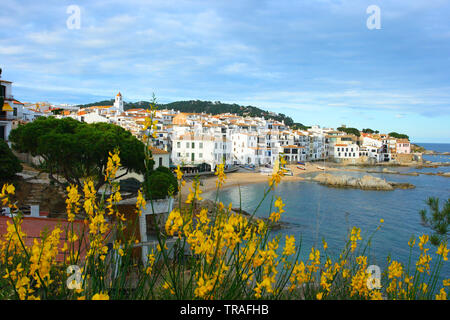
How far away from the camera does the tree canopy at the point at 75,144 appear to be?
15.5 metres

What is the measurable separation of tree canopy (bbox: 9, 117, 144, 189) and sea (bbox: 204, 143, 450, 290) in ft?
20.4

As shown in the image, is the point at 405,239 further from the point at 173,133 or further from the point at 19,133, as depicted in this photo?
the point at 173,133

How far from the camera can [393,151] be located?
3393 inches

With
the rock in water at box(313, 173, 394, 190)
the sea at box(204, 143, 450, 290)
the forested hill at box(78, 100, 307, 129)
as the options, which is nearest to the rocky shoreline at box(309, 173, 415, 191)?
the rock in water at box(313, 173, 394, 190)

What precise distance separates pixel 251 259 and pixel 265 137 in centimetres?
5885

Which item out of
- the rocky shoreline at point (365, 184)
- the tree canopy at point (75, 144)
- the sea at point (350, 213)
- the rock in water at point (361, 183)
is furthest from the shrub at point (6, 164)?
the rock in water at point (361, 183)

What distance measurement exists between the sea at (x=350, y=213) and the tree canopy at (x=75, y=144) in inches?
245

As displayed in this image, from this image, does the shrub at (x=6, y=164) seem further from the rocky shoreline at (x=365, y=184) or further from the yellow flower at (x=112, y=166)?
the rocky shoreline at (x=365, y=184)

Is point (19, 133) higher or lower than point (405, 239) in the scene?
higher

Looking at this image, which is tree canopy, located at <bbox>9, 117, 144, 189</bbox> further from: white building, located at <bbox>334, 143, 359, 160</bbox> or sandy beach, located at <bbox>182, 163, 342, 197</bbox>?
white building, located at <bbox>334, 143, 359, 160</bbox>

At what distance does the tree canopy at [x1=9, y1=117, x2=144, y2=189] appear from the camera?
50.8ft

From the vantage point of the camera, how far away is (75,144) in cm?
1554
